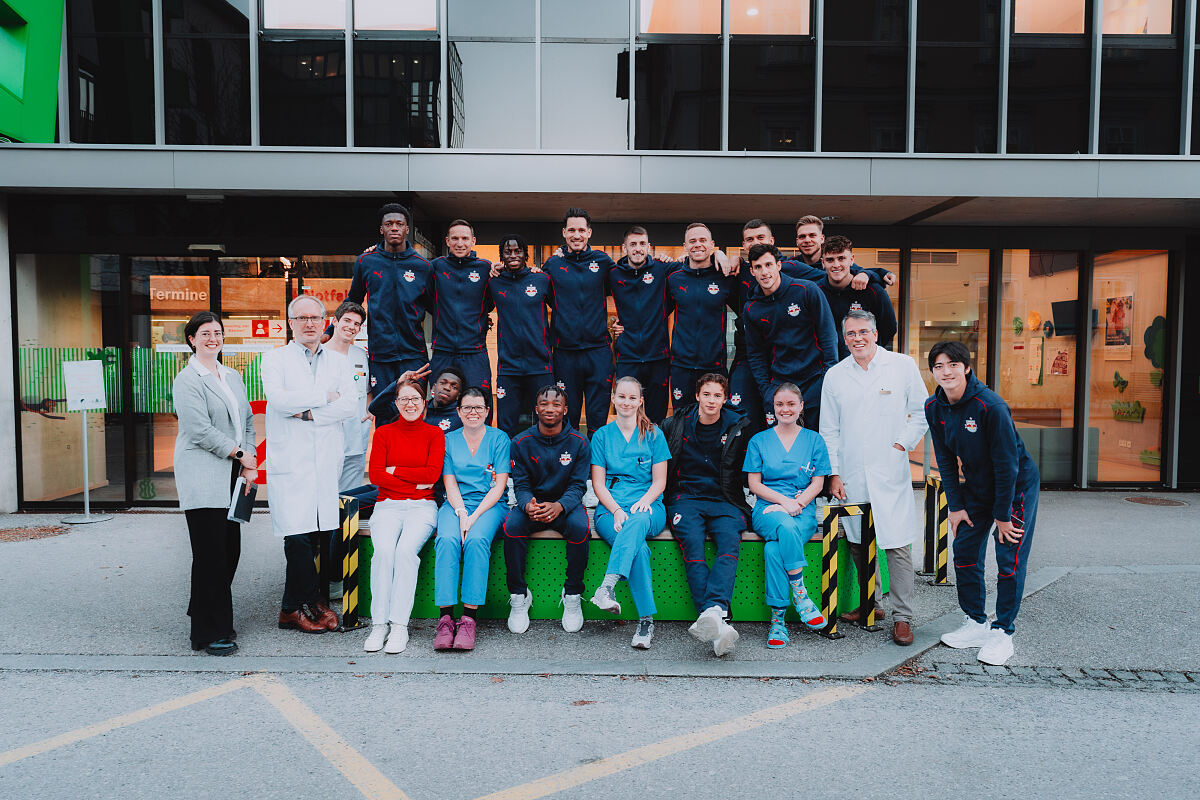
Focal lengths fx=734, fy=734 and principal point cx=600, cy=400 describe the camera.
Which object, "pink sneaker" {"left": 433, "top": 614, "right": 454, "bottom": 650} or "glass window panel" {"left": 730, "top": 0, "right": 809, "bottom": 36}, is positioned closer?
"pink sneaker" {"left": 433, "top": 614, "right": 454, "bottom": 650}

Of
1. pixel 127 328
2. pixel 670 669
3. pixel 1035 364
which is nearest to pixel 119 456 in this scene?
pixel 127 328

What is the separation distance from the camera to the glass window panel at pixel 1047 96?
8.99m

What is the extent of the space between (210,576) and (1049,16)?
35.9 feet

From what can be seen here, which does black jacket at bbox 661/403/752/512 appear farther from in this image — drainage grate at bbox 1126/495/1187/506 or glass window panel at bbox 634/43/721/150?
drainage grate at bbox 1126/495/1187/506

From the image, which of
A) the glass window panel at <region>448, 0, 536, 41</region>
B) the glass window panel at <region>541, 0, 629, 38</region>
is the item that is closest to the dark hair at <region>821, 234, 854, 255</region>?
the glass window panel at <region>541, 0, 629, 38</region>

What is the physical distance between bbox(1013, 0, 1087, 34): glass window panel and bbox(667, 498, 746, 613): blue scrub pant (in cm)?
797

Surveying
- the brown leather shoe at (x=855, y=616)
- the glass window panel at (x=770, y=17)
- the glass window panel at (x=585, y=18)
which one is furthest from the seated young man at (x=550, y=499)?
the glass window panel at (x=770, y=17)

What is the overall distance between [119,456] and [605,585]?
7.56m

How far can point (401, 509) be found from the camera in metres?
4.95

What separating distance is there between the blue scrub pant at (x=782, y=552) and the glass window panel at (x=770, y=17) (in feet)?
21.9

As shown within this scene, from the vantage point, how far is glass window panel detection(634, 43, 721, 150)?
8789 millimetres

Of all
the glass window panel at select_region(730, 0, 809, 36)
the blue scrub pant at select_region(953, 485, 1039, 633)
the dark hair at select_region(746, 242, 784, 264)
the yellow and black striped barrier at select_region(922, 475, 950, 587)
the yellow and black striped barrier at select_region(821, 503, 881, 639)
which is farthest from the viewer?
the glass window panel at select_region(730, 0, 809, 36)

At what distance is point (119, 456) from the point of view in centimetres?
917

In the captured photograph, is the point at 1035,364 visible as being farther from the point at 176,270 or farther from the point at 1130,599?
the point at 176,270
